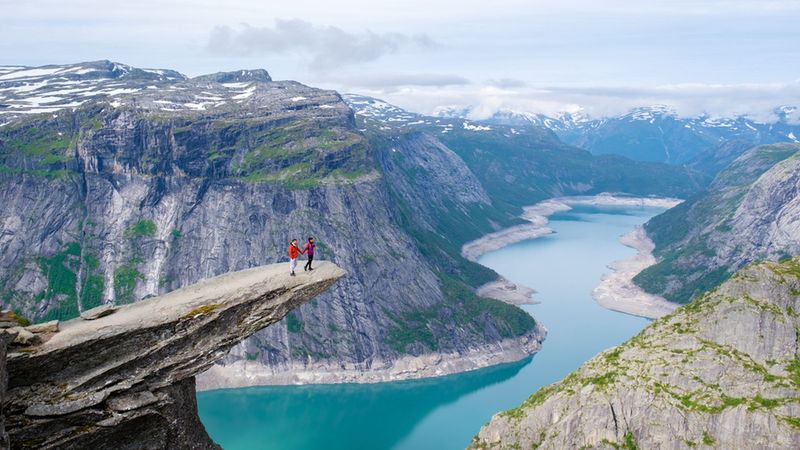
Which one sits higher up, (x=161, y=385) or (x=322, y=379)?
(x=161, y=385)

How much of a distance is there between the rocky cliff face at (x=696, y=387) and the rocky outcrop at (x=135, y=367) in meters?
28.7

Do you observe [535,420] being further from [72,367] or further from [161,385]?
[72,367]

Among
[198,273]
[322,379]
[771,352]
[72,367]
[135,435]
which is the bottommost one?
[322,379]

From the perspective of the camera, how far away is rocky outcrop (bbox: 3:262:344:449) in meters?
24.4

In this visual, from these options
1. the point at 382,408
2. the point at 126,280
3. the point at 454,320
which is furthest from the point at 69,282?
the point at 454,320

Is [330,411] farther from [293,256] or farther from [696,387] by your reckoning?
[293,256]

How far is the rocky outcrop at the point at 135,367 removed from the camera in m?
24.4

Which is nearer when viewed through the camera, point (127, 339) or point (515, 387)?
point (127, 339)

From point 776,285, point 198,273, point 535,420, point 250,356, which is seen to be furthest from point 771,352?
point 198,273

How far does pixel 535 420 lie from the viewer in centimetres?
5194

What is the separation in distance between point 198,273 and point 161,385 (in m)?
147

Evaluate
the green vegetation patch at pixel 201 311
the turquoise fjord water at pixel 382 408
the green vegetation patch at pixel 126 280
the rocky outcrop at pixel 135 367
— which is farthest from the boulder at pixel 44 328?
the green vegetation patch at pixel 126 280

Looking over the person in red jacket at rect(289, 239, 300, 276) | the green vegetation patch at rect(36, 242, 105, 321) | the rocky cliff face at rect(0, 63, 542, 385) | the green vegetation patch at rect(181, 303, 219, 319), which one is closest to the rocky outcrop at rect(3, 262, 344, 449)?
the green vegetation patch at rect(181, 303, 219, 319)

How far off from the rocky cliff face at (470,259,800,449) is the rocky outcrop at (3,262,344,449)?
1131 inches
